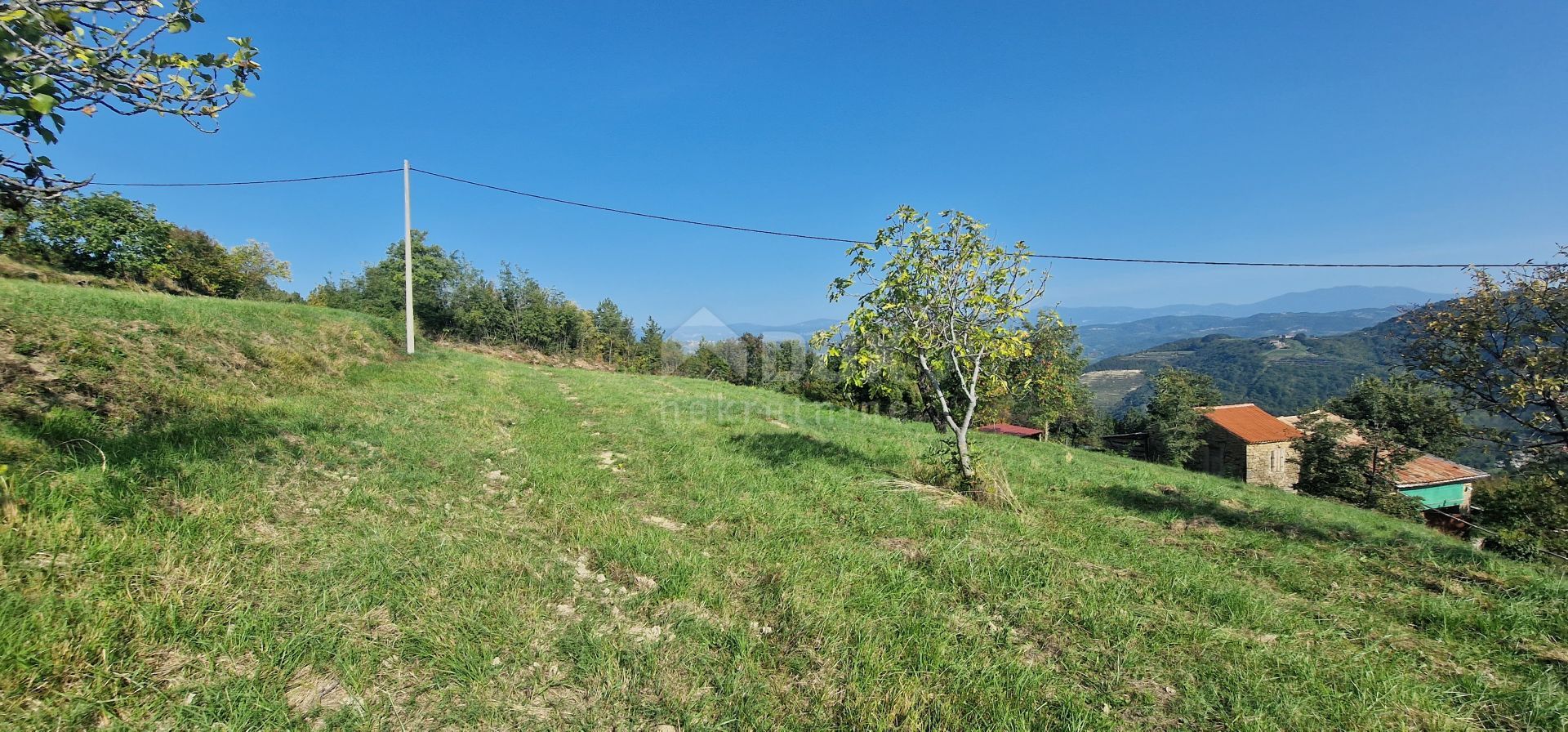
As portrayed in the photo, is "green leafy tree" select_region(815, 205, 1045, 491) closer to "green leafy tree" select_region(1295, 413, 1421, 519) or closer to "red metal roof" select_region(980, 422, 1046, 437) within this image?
"green leafy tree" select_region(1295, 413, 1421, 519)

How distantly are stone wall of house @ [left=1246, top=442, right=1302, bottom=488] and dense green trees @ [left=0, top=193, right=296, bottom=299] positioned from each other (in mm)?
57786

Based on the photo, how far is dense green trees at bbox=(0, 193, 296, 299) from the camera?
19.4 metres

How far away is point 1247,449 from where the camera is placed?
33531mm

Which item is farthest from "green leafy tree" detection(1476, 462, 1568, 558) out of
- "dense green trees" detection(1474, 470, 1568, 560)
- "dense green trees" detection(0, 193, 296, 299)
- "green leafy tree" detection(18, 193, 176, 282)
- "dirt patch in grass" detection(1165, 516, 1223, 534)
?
"green leafy tree" detection(18, 193, 176, 282)

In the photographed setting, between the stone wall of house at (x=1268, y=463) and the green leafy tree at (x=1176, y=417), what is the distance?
9.45 feet

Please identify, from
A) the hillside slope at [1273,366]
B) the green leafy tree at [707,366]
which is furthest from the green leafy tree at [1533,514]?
the hillside slope at [1273,366]

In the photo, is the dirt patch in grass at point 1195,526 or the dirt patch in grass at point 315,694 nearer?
the dirt patch in grass at point 315,694

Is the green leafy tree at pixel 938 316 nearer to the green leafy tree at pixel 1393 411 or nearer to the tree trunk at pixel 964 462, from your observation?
the tree trunk at pixel 964 462

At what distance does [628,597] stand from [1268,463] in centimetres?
4580

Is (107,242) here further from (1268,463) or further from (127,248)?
(1268,463)

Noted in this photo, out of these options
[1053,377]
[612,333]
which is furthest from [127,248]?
[1053,377]

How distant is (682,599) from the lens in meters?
3.97

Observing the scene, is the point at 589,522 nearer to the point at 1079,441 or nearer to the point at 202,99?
the point at 202,99

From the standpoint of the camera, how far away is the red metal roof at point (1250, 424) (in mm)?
33947
